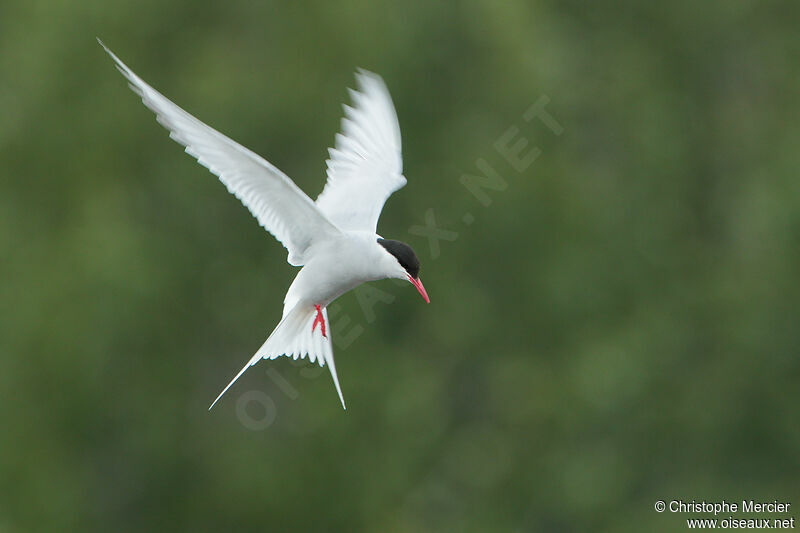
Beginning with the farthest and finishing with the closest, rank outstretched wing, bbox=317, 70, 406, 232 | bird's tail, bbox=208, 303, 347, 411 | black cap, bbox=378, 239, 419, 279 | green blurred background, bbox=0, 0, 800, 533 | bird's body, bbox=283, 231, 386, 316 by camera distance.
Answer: green blurred background, bbox=0, 0, 800, 533 < outstretched wing, bbox=317, 70, 406, 232 < bird's tail, bbox=208, 303, 347, 411 < black cap, bbox=378, 239, 419, 279 < bird's body, bbox=283, 231, 386, 316

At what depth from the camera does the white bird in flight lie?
425 cm

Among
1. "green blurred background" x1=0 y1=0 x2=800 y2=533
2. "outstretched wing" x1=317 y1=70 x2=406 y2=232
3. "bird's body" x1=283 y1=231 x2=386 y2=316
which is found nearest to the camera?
"bird's body" x1=283 y1=231 x2=386 y2=316

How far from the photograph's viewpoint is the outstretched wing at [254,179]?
407 centimetres

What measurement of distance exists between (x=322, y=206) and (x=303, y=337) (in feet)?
1.84

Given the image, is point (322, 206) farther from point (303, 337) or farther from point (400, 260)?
point (400, 260)

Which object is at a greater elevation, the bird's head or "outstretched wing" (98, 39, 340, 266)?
"outstretched wing" (98, 39, 340, 266)

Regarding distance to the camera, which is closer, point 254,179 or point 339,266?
point 254,179

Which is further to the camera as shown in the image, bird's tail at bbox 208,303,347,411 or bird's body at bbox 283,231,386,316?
bird's tail at bbox 208,303,347,411

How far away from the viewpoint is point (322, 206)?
211 inches

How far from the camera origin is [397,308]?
41.7 ft

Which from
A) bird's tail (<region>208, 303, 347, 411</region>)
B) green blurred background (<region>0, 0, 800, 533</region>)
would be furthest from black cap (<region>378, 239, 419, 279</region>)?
green blurred background (<region>0, 0, 800, 533</region>)

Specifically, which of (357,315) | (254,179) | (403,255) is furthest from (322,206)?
(357,315)

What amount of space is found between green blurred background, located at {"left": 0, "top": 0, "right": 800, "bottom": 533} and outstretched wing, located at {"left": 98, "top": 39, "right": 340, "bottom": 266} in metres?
5.51

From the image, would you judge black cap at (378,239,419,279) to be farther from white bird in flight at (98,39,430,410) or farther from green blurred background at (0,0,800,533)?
green blurred background at (0,0,800,533)
